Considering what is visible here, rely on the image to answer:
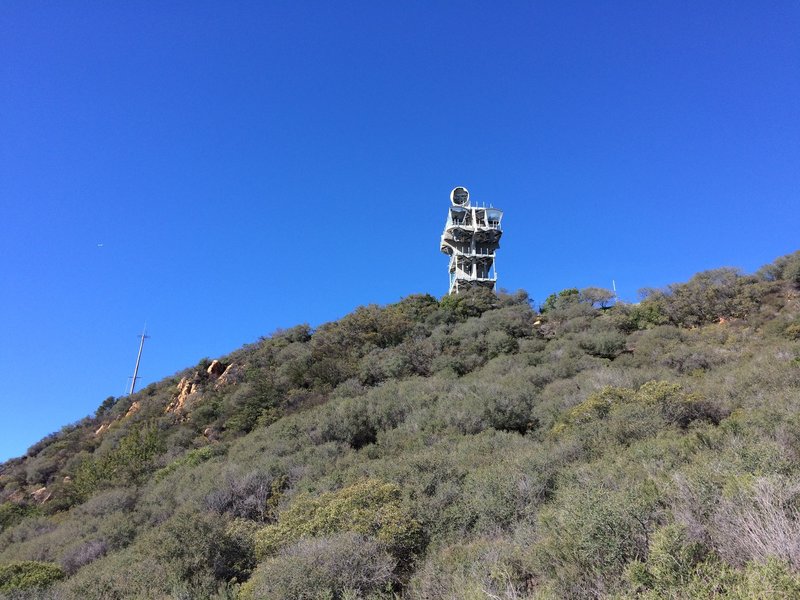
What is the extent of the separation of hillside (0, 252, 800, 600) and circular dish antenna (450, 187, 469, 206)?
27.9 meters

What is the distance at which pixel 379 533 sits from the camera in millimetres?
6496

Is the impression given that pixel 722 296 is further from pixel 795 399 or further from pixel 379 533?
pixel 379 533

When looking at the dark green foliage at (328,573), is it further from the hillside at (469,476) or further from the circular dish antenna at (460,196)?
the circular dish antenna at (460,196)

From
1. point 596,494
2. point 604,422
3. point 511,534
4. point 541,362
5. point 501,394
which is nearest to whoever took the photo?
point 596,494

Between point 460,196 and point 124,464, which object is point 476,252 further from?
point 124,464

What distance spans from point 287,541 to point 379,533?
73.1 inches

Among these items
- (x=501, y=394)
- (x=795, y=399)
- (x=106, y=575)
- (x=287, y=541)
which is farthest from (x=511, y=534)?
(x=501, y=394)

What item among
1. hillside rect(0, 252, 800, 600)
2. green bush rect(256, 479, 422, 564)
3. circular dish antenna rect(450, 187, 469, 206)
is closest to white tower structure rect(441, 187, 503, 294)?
A: circular dish antenna rect(450, 187, 469, 206)

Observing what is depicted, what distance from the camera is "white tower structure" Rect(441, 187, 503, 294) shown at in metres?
49.9

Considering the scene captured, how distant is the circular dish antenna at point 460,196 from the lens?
175 feet

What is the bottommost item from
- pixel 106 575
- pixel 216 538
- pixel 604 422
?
pixel 106 575

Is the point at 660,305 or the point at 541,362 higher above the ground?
the point at 660,305

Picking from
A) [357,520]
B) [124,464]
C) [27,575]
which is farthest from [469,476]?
[124,464]

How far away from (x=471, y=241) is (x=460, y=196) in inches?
262
